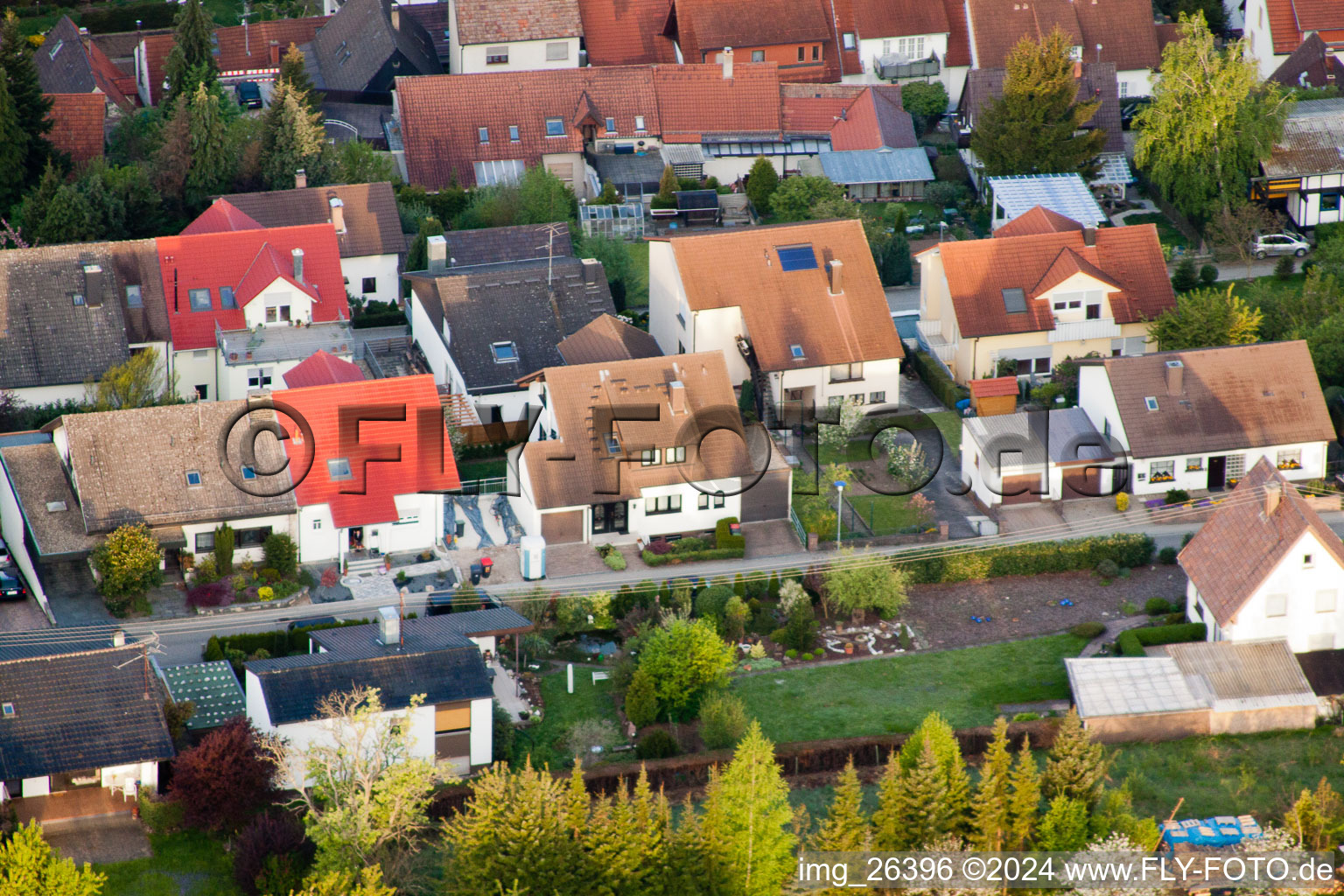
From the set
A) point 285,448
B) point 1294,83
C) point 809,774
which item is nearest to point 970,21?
point 1294,83

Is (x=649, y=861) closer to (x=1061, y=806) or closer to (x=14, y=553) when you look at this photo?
(x=1061, y=806)

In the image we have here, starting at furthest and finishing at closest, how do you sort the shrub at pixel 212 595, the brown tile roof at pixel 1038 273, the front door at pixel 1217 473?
the brown tile roof at pixel 1038 273 → the front door at pixel 1217 473 → the shrub at pixel 212 595

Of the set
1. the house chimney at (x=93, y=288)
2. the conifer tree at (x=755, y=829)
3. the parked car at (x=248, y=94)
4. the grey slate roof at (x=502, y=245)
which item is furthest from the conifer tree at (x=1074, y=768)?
the parked car at (x=248, y=94)

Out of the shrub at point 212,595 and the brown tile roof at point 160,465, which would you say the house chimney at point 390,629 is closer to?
the shrub at point 212,595

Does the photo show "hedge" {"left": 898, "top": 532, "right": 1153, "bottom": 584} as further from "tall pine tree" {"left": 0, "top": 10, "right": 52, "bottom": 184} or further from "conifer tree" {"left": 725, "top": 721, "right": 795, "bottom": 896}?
"tall pine tree" {"left": 0, "top": 10, "right": 52, "bottom": 184}

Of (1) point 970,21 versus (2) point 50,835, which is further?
(1) point 970,21

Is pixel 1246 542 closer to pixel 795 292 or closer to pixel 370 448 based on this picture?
pixel 795 292

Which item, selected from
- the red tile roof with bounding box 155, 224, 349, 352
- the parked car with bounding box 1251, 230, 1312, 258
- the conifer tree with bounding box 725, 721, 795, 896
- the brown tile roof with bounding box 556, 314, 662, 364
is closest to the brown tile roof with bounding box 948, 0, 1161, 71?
the parked car with bounding box 1251, 230, 1312, 258
